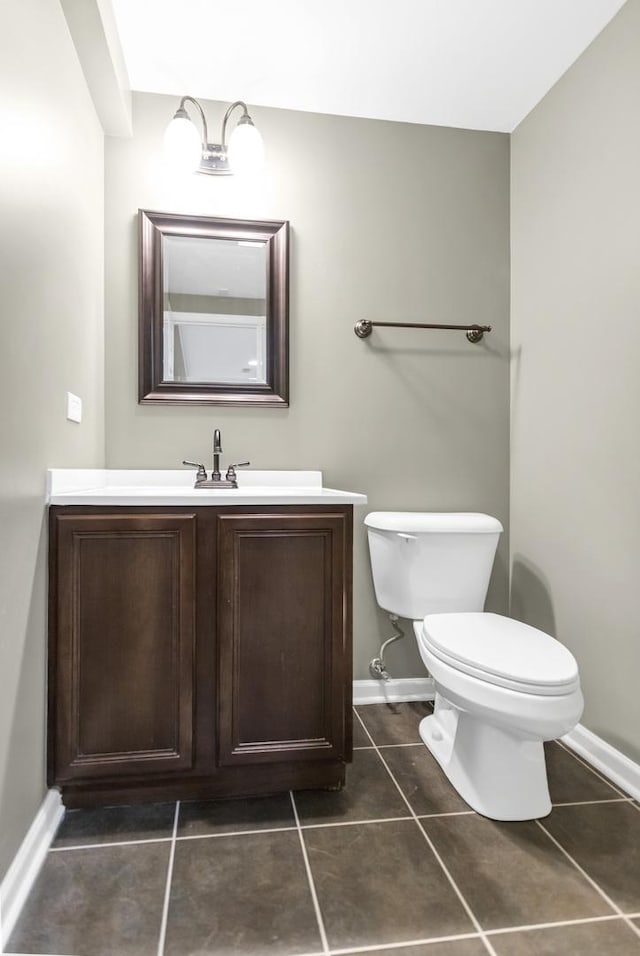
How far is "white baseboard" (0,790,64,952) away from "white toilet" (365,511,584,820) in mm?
1065

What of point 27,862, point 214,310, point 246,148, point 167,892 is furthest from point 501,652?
point 246,148

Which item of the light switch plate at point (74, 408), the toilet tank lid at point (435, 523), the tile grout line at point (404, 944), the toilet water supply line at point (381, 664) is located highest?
the light switch plate at point (74, 408)

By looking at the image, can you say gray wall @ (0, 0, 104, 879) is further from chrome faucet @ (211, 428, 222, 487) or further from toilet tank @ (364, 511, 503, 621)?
toilet tank @ (364, 511, 503, 621)

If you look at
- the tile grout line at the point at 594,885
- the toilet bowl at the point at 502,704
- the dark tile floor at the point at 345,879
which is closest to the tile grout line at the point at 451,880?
the dark tile floor at the point at 345,879

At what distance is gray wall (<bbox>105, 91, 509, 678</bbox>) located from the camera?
1.99 meters

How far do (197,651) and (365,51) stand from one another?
2.01m

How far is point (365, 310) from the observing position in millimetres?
2141

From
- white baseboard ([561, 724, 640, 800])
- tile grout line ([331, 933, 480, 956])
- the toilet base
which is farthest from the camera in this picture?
white baseboard ([561, 724, 640, 800])

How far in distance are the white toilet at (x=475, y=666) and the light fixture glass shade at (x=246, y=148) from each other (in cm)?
135

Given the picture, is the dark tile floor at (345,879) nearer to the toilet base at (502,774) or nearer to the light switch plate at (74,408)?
the toilet base at (502,774)

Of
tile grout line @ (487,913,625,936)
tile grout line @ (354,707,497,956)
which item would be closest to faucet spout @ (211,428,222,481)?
tile grout line @ (354,707,497,956)

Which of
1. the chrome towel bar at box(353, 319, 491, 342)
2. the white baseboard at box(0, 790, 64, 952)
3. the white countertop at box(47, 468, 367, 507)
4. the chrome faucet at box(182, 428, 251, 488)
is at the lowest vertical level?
the white baseboard at box(0, 790, 64, 952)

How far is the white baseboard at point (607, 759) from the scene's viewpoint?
1.55m

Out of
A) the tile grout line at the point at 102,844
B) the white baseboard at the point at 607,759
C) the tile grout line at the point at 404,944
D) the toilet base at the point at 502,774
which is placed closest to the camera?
the tile grout line at the point at 404,944
